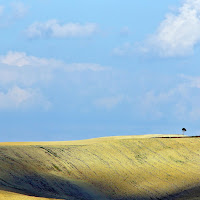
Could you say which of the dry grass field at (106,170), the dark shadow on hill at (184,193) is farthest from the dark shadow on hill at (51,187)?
the dark shadow on hill at (184,193)

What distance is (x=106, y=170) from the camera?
4475cm

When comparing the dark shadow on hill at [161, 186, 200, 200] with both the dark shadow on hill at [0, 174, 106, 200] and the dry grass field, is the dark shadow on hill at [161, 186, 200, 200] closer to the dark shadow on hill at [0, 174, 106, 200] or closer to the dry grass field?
the dry grass field

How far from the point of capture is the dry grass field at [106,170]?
38.4 m

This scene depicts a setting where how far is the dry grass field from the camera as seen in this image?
38.4 m

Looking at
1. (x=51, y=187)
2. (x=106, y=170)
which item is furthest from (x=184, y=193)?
(x=51, y=187)

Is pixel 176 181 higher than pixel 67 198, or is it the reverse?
pixel 176 181

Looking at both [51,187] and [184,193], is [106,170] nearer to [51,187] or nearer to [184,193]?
[184,193]

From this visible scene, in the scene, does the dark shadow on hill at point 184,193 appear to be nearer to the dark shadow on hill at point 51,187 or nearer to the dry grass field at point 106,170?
the dry grass field at point 106,170

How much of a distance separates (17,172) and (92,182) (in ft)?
23.0

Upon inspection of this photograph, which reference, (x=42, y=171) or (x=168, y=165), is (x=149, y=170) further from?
(x=42, y=171)

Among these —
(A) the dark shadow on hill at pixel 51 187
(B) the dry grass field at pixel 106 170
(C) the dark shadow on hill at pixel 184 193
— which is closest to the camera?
(A) the dark shadow on hill at pixel 51 187

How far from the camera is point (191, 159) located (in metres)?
50.7

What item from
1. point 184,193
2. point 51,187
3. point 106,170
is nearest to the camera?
point 51,187

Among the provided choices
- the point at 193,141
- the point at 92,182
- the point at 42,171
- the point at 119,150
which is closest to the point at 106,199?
the point at 92,182
